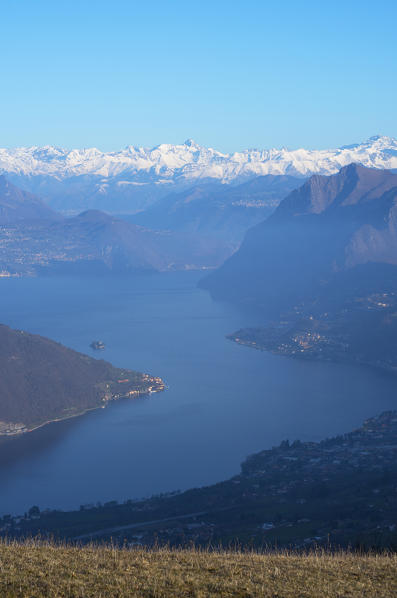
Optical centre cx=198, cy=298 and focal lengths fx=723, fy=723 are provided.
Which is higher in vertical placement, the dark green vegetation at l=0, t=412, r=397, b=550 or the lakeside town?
the lakeside town

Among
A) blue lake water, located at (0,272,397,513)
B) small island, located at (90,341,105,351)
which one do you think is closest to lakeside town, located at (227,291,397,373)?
blue lake water, located at (0,272,397,513)

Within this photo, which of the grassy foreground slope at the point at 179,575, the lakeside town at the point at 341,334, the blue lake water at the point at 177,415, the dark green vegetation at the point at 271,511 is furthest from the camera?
the lakeside town at the point at 341,334

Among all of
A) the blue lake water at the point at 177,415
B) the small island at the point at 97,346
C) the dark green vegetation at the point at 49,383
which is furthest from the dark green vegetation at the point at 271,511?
the small island at the point at 97,346

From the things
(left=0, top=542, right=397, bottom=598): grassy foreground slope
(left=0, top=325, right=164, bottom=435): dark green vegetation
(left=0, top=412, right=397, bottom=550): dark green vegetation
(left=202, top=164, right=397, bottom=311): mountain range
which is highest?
(left=202, top=164, right=397, bottom=311): mountain range

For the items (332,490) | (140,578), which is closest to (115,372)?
(332,490)

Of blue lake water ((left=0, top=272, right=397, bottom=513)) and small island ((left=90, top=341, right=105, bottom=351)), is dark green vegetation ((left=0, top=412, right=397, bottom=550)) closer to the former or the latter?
blue lake water ((left=0, top=272, right=397, bottom=513))

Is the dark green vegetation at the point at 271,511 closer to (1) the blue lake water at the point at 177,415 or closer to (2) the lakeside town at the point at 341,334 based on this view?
(1) the blue lake water at the point at 177,415
